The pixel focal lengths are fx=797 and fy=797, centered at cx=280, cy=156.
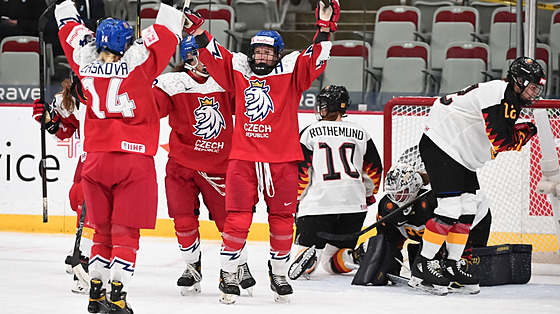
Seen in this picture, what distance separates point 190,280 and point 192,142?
684 millimetres

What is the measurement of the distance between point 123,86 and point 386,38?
3.78 meters

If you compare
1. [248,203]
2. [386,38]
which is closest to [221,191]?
[248,203]

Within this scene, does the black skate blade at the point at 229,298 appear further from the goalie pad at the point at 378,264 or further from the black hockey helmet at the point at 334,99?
the black hockey helmet at the point at 334,99

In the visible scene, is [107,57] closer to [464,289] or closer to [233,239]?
[233,239]

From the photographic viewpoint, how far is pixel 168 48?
10.8 feet

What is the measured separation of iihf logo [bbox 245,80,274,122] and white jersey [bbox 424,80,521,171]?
103cm

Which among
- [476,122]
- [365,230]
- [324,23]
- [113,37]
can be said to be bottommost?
[365,230]

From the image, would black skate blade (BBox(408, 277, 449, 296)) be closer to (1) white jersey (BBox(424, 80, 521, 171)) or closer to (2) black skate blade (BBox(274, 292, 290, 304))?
(1) white jersey (BBox(424, 80, 521, 171))

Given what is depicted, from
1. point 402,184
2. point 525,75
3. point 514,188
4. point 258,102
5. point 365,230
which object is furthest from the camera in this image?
A: point 514,188

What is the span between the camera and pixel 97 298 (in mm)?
3283

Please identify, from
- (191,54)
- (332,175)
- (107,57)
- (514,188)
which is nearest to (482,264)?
(332,175)

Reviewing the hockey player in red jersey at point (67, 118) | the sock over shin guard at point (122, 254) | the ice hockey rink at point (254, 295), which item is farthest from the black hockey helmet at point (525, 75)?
the hockey player in red jersey at point (67, 118)

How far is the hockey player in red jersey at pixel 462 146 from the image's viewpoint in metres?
4.03

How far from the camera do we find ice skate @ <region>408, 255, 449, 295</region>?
4.11m
